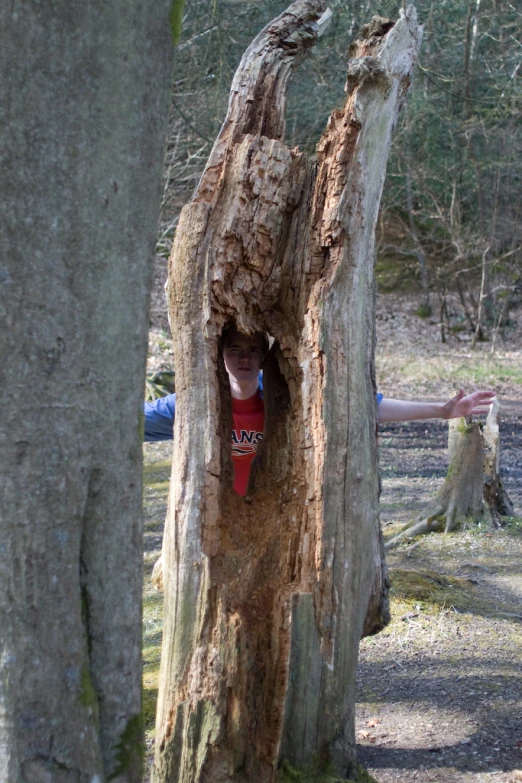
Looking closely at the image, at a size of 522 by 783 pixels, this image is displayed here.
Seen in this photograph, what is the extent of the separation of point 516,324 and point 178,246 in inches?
657

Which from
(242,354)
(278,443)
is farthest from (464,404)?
(242,354)

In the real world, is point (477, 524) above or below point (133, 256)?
below

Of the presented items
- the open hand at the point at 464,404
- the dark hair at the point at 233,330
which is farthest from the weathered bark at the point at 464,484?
the dark hair at the point at 233,330

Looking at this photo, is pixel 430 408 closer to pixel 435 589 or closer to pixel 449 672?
pixel 449 672

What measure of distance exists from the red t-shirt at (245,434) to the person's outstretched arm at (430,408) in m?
0.57

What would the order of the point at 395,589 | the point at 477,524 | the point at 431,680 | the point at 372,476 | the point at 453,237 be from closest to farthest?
the point at 372,476
the point at 431,680
the point at 395,589
the point at 477,524
the point at 453,237

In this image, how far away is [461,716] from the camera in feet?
11.8

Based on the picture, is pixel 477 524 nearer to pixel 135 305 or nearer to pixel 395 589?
pixel 395 589

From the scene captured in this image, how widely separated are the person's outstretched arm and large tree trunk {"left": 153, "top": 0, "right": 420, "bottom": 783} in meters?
0.62

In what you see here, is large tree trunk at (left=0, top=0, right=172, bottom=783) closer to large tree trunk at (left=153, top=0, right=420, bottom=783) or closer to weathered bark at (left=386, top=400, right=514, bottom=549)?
large tree trunk at (left=153, top=0, right=420, bottom=783)

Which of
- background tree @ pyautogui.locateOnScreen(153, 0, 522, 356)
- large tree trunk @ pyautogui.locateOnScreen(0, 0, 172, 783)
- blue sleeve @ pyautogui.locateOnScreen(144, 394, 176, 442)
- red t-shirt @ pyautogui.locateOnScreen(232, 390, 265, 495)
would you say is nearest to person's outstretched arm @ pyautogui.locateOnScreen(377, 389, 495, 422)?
red t-shirt @ pyautogui.locateOnScreen(232, 390, 265, 495)

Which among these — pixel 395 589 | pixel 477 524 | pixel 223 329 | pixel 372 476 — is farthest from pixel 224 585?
pixel 477 524

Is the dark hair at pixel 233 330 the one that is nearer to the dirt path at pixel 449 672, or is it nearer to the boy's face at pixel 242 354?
the boy's face at pixel 242 354

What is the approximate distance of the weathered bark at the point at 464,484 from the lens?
20.9 ft
